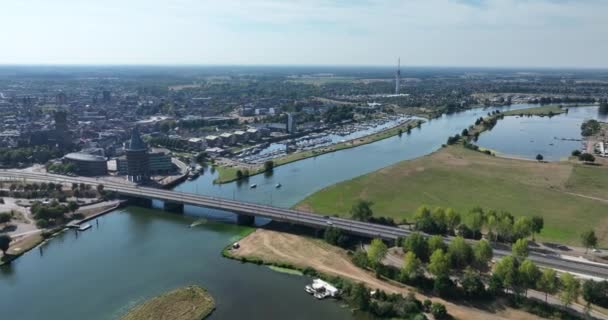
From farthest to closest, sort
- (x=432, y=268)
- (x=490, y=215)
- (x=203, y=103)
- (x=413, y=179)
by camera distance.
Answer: (x=203, y=103) < (x=413, y=179) < (x=490, y=215) < (x=432, y=268)

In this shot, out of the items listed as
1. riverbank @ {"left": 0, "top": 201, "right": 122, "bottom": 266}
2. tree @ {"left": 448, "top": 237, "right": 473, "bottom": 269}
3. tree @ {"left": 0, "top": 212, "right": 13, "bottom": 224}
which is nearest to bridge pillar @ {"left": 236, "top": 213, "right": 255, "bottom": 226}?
riverbank @ {"left": 0, "top": 201, "right": 122, "bottom": 266}

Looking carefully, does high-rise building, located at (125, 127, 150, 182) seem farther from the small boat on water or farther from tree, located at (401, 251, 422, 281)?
Result: tree, located at (401, 251, 422, 281)

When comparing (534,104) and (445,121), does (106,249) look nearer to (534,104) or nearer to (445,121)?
(445,121)

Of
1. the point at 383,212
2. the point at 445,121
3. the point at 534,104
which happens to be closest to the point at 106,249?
the point at 383,212

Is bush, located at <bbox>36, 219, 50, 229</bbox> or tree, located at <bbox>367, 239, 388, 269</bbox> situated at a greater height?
tree, located at <bbox>367, 239, 388, 269</bbox>

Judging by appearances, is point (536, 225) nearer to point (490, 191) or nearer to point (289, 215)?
point (490, 191)

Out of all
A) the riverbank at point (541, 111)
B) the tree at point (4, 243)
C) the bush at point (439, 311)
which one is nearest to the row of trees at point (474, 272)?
the bush at point (439, 311)
